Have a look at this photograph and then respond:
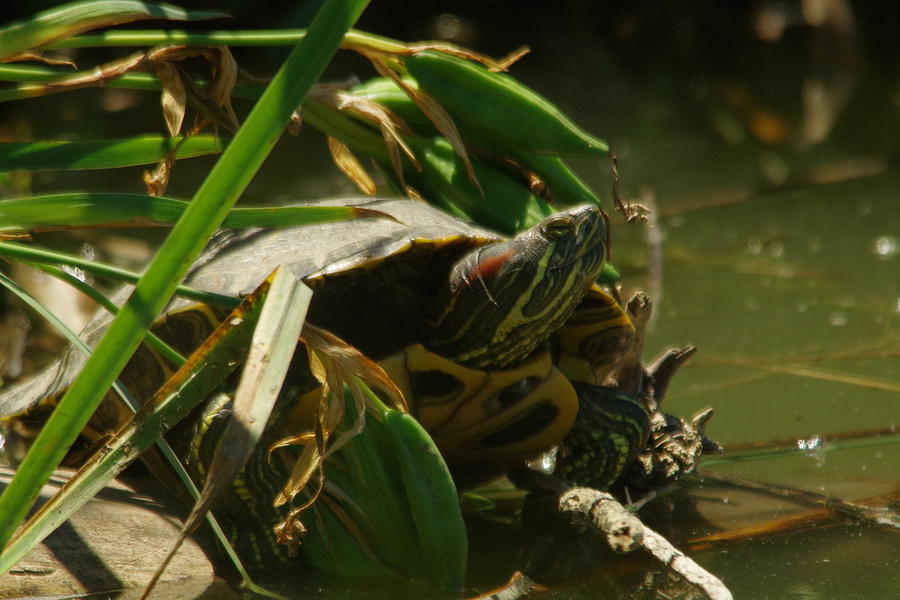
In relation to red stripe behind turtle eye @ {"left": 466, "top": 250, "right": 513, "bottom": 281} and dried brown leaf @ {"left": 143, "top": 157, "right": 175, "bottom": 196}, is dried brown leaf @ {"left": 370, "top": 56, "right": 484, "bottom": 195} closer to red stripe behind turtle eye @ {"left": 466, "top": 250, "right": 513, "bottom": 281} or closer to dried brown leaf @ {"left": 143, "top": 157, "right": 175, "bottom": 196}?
red stripe behind turtle eye @ {"left": 466, "top": 250, "right": 513, "bottom": 281}

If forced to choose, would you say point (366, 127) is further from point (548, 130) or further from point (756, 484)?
point (756, 484)

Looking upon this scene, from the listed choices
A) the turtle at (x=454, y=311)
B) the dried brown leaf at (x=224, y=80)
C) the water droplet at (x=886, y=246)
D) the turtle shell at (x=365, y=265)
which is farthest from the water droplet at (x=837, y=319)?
the dried brown leaf at (x=224, y=80)

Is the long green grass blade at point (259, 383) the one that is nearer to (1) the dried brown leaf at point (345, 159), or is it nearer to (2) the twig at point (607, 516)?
(2) the twig at point (607, 516)

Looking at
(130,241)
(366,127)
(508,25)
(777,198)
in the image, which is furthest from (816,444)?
(508,25)

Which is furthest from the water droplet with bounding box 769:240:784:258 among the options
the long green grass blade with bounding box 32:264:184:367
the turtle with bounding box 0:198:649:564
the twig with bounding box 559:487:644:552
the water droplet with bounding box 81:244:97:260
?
the long green grass blade with bounding box 32:264:184:367

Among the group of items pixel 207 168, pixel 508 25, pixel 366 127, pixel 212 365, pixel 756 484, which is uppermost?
pixel 508 25

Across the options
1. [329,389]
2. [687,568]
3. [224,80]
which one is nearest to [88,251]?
[224,80]
